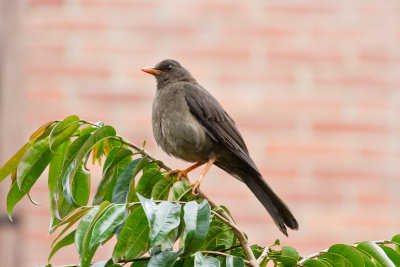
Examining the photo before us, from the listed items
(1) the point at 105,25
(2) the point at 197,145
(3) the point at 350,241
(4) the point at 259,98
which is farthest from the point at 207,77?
(2) the point at 197,145

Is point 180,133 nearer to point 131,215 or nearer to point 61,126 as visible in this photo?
point 61,126

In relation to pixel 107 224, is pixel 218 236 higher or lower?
lower

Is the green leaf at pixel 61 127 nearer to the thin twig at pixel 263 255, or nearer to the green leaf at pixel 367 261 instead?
the thin twig at pixel 263 255

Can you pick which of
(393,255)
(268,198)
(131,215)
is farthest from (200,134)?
(131,215)

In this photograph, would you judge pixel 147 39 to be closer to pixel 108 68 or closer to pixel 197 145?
pixel 108 68

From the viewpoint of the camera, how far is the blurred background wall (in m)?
6.18

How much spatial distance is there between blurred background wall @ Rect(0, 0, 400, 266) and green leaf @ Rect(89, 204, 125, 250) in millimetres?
3866

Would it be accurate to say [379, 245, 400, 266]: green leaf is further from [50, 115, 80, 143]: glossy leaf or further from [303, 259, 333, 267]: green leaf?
[50, 115, 80, 143]: glossy leaf

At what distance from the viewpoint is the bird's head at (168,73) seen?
4543 millimetres

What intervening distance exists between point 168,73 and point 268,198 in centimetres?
126

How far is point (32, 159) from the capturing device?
2564 millimetres

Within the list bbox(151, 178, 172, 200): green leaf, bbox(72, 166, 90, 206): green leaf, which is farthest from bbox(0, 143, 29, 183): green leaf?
bbox(151, 178, 172, 200): green leaf

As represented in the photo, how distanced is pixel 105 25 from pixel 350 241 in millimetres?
2601

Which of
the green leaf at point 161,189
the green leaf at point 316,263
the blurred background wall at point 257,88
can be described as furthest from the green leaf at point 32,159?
the blurred background wall at point 257,88
